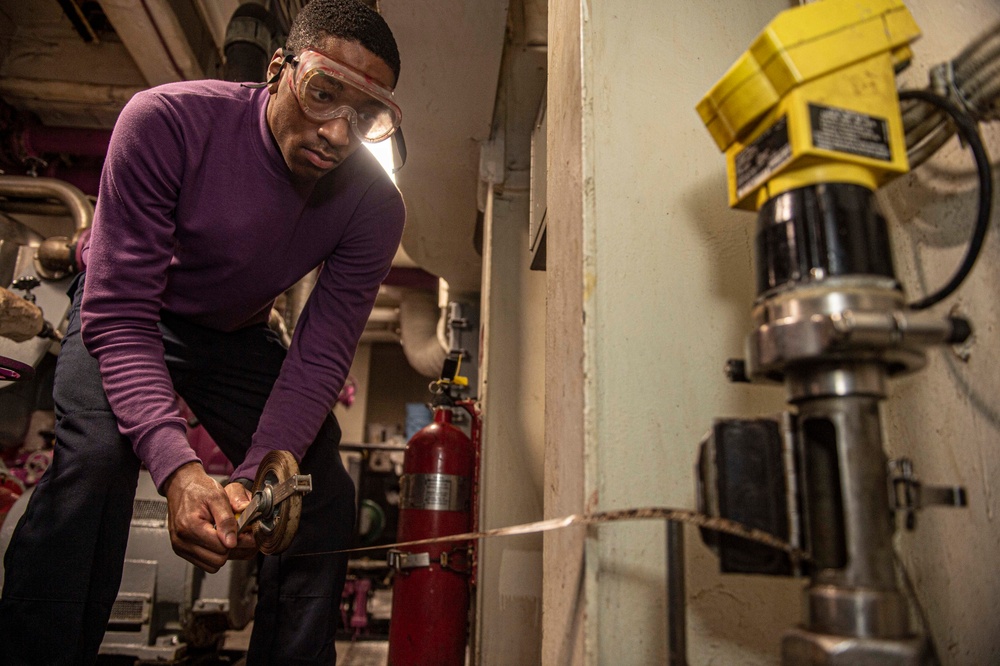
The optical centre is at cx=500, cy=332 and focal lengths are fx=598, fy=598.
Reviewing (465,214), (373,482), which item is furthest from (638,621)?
(373,482)

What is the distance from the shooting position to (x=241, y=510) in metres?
0.98

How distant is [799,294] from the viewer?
457 mm

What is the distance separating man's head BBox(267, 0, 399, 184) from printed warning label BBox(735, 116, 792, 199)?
0.84m

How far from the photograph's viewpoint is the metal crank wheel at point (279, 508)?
900 mm

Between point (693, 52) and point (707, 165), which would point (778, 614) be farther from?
point (693, 52)

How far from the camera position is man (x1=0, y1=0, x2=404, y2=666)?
0.93 meters

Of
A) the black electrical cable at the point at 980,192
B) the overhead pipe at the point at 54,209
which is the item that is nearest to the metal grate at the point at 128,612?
the overhead pipe at the point at 54,209

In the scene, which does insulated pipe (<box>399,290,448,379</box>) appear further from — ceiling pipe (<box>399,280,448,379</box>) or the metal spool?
the metal spool

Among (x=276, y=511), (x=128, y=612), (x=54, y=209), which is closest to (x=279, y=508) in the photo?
(x=276, y=511)

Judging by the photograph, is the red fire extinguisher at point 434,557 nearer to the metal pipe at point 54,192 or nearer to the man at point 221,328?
the man at point 221,328

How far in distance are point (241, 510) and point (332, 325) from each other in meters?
0.48

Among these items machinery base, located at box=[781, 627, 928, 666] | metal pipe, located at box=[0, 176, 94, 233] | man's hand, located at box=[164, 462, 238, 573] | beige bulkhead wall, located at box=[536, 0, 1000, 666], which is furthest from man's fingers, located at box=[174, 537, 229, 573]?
metal pipe, located at box=[0, 176, 94, 233]

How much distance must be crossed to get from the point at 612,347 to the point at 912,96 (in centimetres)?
36

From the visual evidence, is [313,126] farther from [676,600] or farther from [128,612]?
[128,612]
